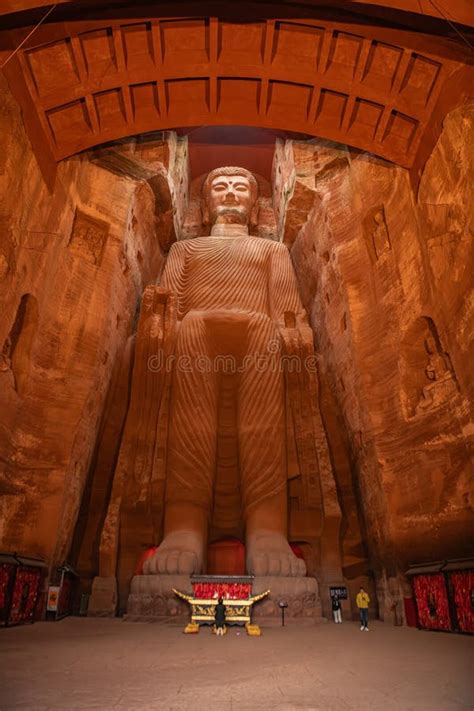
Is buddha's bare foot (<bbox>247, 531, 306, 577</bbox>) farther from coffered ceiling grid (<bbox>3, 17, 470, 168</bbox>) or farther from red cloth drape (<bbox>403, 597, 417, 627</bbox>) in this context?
coffered ceiling grid (<bbox>3, 17, 470, 168</bbox>)

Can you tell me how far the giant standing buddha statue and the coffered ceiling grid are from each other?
11.7 feet

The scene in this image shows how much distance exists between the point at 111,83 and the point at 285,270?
5.29m

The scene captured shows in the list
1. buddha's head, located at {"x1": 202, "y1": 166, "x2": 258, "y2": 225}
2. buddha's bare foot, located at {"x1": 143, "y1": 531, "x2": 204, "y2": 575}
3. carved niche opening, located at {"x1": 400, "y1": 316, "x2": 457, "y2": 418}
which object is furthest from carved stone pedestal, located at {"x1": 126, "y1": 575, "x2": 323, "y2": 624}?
buddha's head, located at {"x1": 202, "y1": 166, "x2": 258, "y2": 225}

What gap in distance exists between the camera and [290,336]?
8.31 m

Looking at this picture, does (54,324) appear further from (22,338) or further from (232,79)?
(232,79)

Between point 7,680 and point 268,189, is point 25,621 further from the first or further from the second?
point 268,189

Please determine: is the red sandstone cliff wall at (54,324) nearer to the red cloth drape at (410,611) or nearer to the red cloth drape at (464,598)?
the red cloth drape at (410,611)

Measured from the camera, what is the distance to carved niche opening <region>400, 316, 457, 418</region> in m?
5.72

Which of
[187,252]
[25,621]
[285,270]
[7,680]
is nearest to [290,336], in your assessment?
[285,270]

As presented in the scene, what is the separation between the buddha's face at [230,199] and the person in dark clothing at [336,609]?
767 cm

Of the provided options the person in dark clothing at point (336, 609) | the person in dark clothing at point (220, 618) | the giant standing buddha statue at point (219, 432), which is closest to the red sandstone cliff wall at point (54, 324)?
the giant standing buddha statue at point (219, 432)

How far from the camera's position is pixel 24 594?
5.20 metres

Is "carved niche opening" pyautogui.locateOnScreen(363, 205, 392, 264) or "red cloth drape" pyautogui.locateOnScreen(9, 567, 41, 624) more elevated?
"carved niche opening" pyautogui.locateOnScreen(363, 205, 392, 264)

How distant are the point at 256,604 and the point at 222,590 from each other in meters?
0.43
